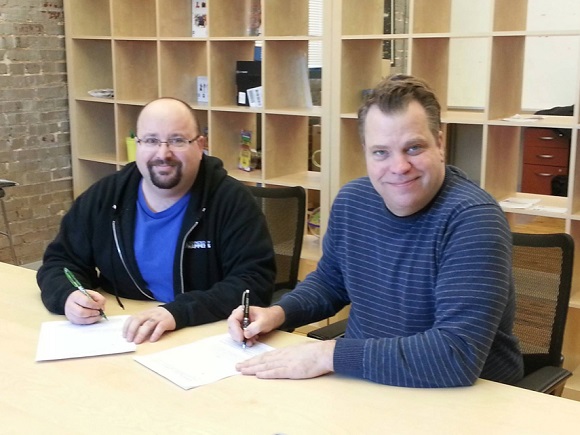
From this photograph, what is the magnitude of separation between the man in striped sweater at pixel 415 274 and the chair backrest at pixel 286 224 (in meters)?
0.91

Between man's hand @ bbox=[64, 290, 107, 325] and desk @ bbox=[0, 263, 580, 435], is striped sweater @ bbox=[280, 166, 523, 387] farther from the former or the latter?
man's hand @ bbox=[64, 290, 107, 325]

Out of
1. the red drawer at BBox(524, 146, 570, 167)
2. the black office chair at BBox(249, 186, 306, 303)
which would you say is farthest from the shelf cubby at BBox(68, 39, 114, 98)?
the red drawer at BBox(524, 146, 570, 167)

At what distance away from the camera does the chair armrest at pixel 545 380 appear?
1731mm

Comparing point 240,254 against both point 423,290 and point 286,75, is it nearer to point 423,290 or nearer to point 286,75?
point 423,290

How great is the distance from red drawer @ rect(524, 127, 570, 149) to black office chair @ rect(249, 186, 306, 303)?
3.72 m

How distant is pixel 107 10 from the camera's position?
4605 mm

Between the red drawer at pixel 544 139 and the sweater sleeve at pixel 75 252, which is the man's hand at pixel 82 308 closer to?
the sweater sleeve at pixel 75 252

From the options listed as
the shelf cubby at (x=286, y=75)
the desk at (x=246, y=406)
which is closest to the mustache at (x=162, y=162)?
the desk at (x=246, y=406)

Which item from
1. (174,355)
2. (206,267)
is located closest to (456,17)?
(206,267)

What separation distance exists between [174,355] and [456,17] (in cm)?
582

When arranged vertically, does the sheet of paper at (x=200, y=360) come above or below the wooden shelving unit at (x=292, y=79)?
below

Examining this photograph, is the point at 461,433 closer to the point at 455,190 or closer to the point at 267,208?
the point at 455,190

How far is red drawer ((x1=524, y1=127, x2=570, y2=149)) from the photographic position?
19.0ft

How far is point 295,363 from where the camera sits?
1528 millimetres
